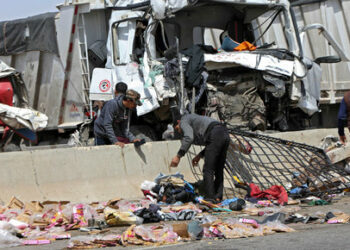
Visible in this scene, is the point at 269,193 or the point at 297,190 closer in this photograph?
the point at 269,193

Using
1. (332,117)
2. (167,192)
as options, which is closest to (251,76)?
(167,192)

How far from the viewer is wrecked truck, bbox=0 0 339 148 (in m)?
11.2

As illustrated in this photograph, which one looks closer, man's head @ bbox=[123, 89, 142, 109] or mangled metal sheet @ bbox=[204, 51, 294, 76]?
man's head @ bbox=[123, 89, 142, 109]

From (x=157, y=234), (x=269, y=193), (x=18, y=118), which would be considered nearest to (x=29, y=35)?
(x=18, y=118)

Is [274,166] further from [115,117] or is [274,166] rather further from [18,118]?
[18,118]

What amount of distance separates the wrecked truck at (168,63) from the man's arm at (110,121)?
1.97 m

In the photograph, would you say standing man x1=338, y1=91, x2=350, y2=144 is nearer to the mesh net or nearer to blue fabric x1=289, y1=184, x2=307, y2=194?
the mesh net

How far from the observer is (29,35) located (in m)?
14.0

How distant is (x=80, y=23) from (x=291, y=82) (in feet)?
15.2

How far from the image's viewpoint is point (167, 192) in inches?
330

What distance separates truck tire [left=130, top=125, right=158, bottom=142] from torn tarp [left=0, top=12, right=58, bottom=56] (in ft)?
10.2

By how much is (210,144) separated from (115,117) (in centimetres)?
162

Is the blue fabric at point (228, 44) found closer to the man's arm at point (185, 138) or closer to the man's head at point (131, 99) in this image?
the man's head at point (131, 99)

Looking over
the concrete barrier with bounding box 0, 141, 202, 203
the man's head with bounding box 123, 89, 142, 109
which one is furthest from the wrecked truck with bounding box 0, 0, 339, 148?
the concrete barrier with bounding box 0, 141, 202, 203
